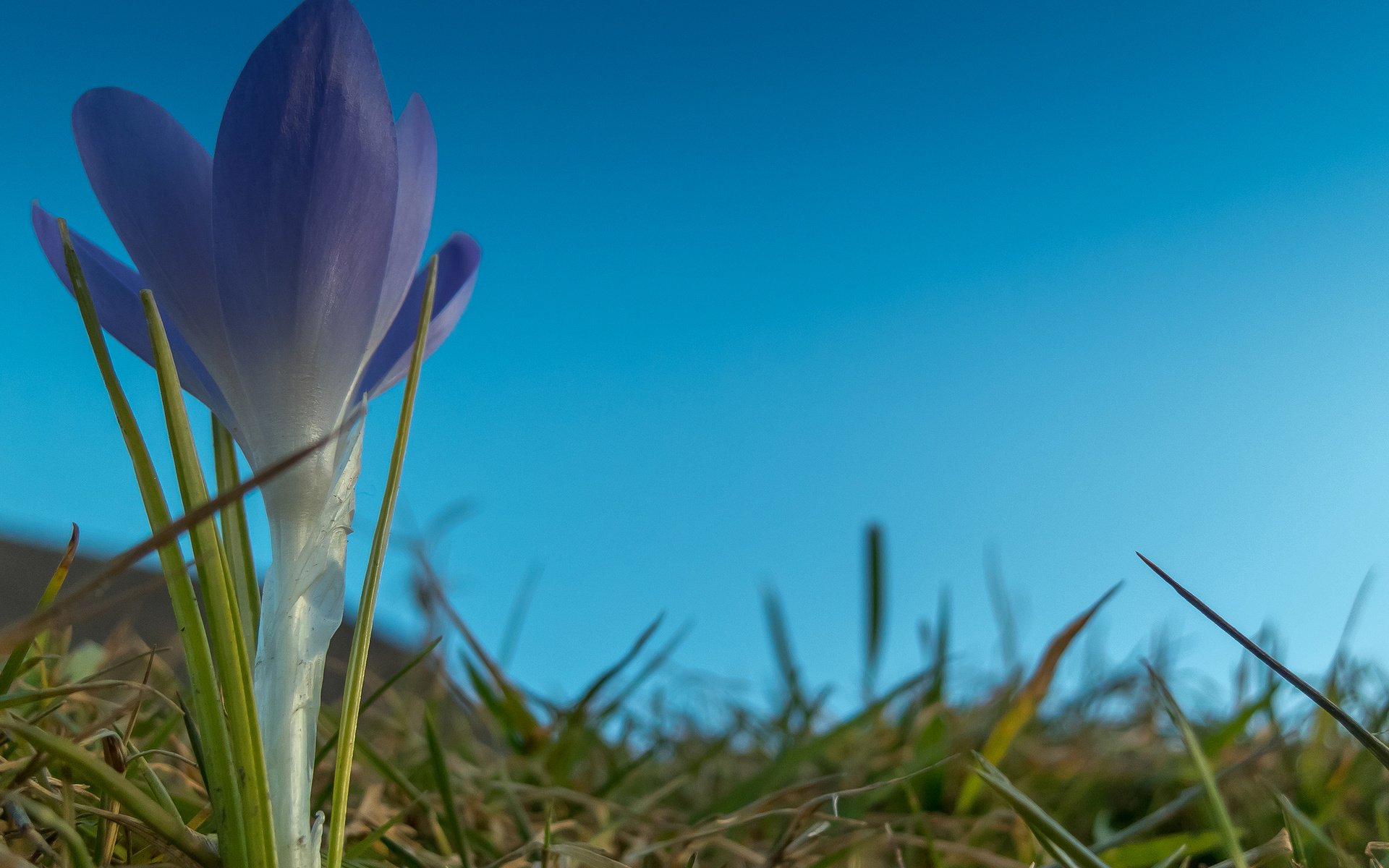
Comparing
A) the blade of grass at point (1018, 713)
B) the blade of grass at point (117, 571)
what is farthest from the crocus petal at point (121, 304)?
the blade of grass at point (1018, 713)

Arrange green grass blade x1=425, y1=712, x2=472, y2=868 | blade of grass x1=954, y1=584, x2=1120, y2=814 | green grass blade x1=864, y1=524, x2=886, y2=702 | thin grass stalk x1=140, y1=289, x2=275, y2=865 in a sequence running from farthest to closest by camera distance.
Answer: green grass blade x1=864, y1=524, x2=886, y2=702 → blade of grass x1=954, y1=584, x2=1120, y2=814 → green grass blade x1=425, y1=712, x2=472, y2=868 → thin grass stalk x1=140, y1=289, x2=275, y2=865

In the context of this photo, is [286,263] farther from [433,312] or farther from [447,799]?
[447,799]

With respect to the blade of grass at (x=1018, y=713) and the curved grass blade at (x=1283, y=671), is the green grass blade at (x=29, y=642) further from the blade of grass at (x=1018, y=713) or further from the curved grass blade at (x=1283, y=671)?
the blade of grass at (x=1018, y=713)

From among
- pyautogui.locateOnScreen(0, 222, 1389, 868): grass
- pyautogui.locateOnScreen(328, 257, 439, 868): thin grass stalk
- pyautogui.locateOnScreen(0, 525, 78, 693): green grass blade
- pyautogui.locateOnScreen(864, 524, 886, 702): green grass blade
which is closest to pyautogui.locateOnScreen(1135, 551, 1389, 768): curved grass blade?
pyautogui.locateOnScreen(0, 222, 1389, 868): grass

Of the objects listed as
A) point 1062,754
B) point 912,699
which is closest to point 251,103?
point 912,699

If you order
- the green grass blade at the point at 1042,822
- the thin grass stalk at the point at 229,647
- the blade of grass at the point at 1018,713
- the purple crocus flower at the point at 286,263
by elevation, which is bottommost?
the green grass blade at the point at 1042,822

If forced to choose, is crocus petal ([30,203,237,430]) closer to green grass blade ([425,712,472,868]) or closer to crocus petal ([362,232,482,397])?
crocus petal ([362,232,482,397])

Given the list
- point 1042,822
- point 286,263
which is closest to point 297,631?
point 286,263
